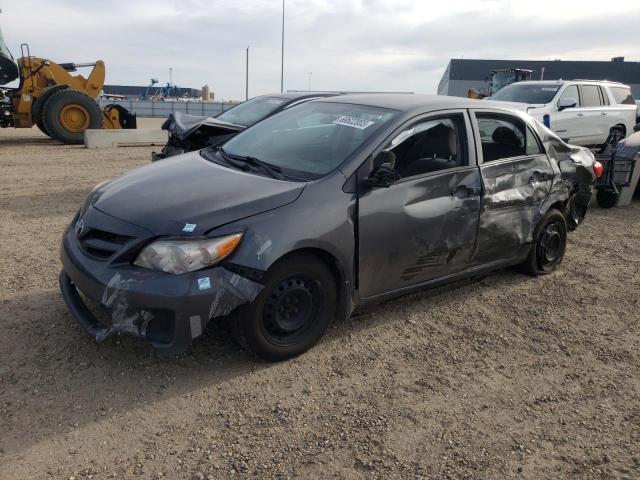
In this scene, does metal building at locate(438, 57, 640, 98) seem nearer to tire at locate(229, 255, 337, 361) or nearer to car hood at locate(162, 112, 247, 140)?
car hood at locate(162, 112, 247, 140)

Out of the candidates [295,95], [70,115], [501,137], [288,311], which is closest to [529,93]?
[295,95]

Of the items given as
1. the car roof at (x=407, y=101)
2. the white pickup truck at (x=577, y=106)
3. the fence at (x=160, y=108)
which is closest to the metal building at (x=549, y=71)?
the fence at (x=160, y=108)

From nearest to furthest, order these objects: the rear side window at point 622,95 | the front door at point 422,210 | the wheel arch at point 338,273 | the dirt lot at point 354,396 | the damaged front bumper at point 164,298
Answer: the dirt lot at point 354,396
the damaged front bumper at point 164,298
the wheel arch at point 338,273
the front door at point 422,210
the rear side window at point 622,95

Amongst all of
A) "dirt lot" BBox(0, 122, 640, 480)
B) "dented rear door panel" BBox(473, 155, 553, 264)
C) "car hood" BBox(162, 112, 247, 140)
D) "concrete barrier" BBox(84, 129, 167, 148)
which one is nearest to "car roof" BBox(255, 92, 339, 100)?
"car hood" BBox(162, 112, 247, 140)

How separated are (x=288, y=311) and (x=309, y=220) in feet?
1.89

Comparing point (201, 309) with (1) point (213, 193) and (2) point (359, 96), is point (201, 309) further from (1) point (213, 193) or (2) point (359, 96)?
(2) point (359, 96)

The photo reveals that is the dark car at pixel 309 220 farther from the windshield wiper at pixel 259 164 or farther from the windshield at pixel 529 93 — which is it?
the windshield at pixel 529 93

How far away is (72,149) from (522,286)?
40.8ft

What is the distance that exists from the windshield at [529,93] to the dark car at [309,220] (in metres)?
7.09

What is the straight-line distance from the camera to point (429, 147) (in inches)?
160

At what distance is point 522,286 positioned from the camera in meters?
4.95

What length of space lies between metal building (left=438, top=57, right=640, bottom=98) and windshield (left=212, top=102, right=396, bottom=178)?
2100 inches

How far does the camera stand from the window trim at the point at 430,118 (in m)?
3.67

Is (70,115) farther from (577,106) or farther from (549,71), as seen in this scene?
(549,71)
